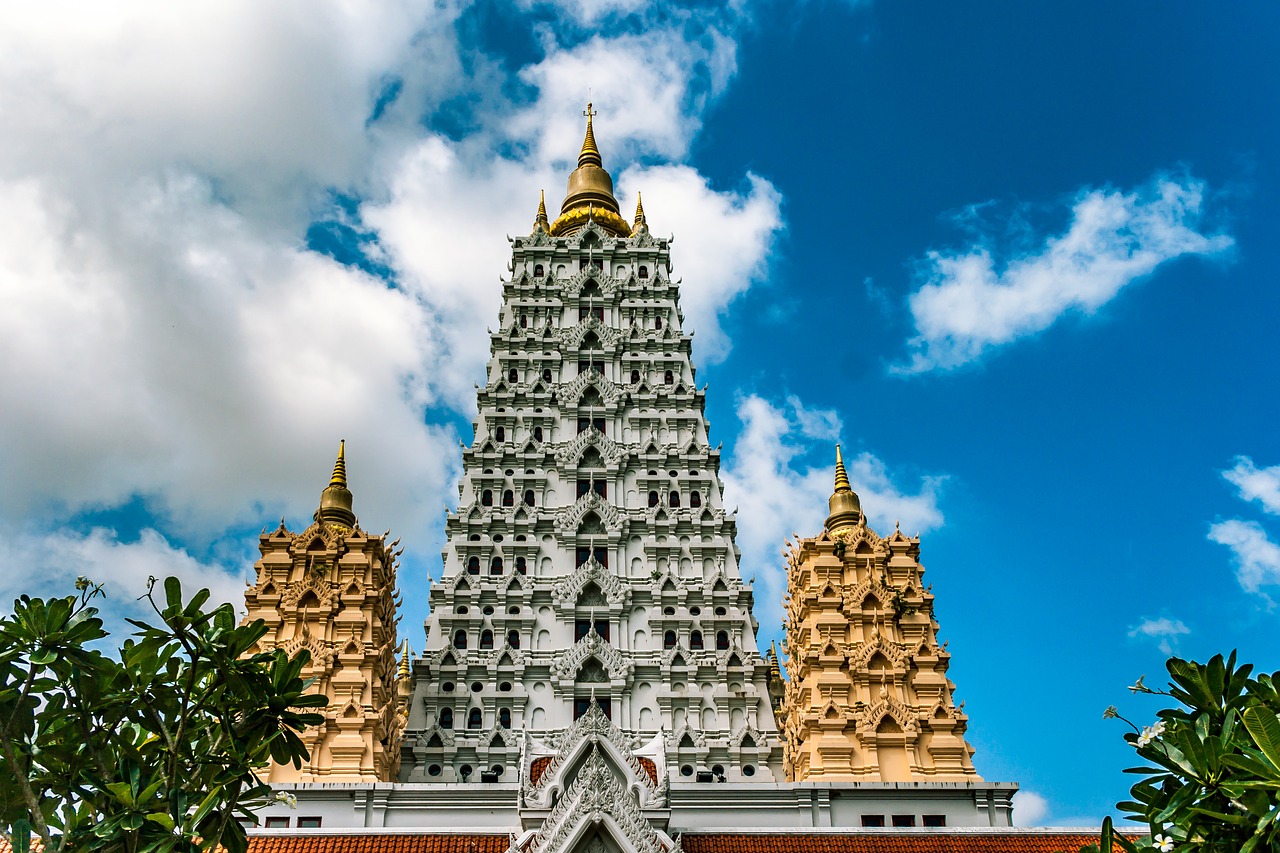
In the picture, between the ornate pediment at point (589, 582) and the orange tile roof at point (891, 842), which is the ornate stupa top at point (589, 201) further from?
the orange tile roof at point (891, 842)

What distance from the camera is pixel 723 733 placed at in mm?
45219

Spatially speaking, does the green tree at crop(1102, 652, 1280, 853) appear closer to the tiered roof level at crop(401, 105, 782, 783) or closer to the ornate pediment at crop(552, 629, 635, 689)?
the tiered roof level at crop(401, 105, 782, 783)

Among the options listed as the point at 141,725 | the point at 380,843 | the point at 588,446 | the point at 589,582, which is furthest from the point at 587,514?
the point at 141,725

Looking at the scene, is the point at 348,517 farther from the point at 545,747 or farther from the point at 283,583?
the point at 545,747

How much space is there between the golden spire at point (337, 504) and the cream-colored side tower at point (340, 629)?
5 cm

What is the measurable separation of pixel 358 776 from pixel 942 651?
22356mm

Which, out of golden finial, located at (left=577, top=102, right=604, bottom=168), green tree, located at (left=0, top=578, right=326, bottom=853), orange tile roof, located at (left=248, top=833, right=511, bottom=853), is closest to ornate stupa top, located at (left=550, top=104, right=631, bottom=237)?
golden finial, located at (left=577, top=102, right=604, bottom=168)

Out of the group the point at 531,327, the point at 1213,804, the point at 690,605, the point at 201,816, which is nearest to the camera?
the point at 1213,804

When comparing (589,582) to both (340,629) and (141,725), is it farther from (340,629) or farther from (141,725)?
(141,725)

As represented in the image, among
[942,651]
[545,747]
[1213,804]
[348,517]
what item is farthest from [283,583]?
[1213,804]

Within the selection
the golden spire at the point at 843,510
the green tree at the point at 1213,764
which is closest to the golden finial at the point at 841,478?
the golden spire at the point at 843,510

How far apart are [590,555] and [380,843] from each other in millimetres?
19461

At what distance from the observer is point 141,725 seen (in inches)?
804

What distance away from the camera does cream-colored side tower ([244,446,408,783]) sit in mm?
41031
